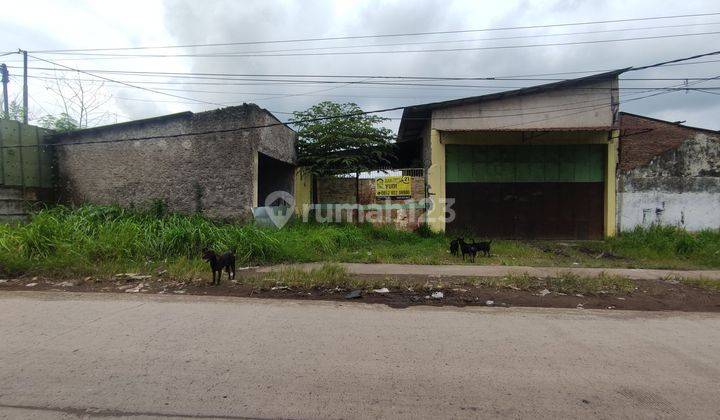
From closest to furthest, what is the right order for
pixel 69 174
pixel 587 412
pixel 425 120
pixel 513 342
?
pixel 587 412 → pixel 513 342 → pixel 69 174 → pixel 425 120

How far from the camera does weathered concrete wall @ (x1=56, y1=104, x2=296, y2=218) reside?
1166 centimetres

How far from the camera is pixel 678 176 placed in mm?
13750

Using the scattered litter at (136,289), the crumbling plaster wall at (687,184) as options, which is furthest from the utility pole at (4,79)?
the crumbling plaster wall at (687,184)

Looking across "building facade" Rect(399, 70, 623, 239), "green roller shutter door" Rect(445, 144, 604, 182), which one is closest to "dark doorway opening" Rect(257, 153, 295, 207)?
"building facade" Rect(399, 70, 623, 239)

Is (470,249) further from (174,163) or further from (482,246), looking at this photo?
(174,163)

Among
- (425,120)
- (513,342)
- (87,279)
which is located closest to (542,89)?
(425,120)

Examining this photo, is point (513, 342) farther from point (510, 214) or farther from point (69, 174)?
point (69, 174)

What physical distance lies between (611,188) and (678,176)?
7.25 feet

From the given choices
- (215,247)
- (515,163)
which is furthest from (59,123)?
(515,163)

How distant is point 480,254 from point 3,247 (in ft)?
35.3

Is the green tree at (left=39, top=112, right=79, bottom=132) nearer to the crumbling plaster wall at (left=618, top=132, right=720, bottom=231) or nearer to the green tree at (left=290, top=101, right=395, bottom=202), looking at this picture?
the green tree at (left=290, top=101, right=395, bottom=202)

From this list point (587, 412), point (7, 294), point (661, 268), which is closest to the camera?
point (587, 412)

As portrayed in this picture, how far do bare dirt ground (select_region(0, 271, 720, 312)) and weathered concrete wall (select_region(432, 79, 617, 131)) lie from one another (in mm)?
7131

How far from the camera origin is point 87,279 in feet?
24.3
